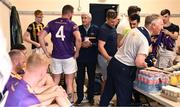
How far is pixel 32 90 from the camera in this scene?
2.10 m

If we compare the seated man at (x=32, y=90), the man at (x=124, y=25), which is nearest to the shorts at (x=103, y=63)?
the man at (x=124, y=25)

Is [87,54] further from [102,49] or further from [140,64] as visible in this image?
[140,64]

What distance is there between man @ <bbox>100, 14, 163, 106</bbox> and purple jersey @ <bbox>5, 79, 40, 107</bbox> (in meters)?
1.43

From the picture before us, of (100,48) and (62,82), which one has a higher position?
(100,48)

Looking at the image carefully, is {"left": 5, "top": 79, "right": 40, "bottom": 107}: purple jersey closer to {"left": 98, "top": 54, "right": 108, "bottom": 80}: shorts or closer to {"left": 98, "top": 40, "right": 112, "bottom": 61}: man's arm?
{"left": 98, "top": 40, "right": 112, "bottom": 61}: man's arm

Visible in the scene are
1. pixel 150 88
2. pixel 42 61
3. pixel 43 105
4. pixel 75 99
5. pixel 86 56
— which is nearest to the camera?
pixel 42 61

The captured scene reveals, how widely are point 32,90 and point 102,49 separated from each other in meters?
2.18

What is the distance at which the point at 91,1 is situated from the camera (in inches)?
269

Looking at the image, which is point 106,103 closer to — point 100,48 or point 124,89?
point 124,89

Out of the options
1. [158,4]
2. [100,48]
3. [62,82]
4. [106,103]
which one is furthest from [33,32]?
[158,4]

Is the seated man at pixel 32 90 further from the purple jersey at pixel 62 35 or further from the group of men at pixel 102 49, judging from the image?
the purple jersey at pixel 62 35

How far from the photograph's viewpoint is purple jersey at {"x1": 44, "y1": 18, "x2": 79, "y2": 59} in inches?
169

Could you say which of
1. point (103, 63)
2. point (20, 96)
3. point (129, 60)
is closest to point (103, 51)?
point (103, 63)

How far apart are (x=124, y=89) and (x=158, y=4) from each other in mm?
4350
